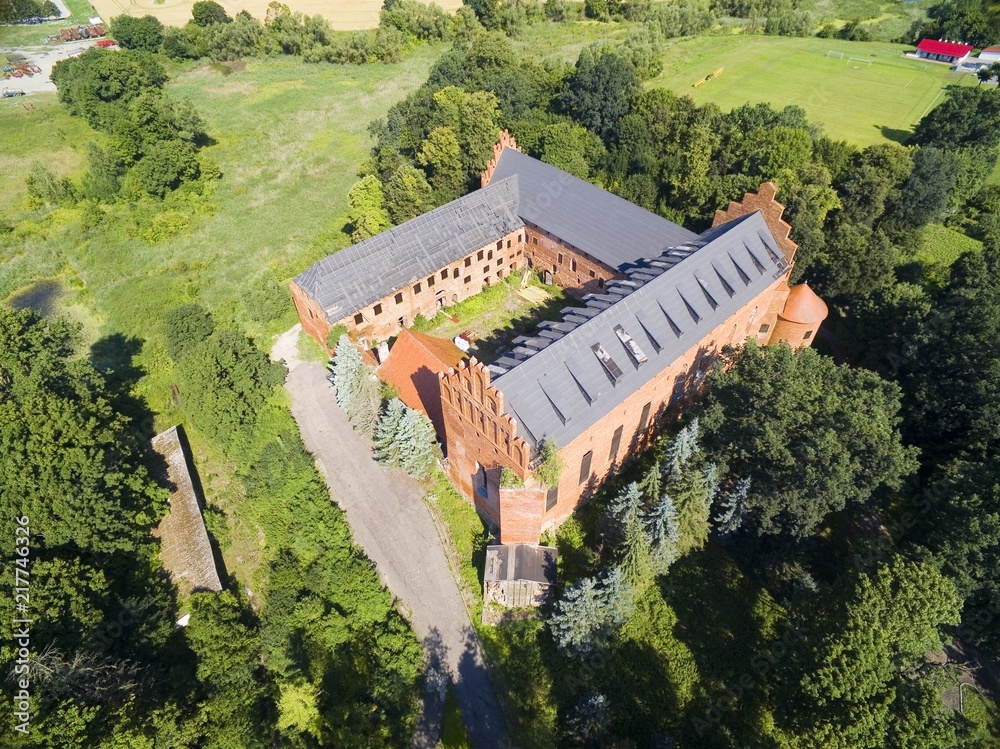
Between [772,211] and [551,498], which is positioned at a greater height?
[772,211]

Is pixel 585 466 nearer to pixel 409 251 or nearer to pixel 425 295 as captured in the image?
pixel 425 295

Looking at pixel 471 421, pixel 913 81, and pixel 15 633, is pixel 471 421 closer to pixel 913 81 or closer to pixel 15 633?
pixel 15 633

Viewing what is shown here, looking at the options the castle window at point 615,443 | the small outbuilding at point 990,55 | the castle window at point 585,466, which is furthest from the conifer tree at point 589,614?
the small outbuilding at point 990,55

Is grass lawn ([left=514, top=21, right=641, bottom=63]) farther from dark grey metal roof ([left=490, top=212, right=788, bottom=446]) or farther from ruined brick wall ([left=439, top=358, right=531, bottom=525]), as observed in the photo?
ruined brick wall ([left=439, top=358, right=531, bottom=525])

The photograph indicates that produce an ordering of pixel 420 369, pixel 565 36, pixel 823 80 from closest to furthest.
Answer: pixel 420 369, pixel 823 80, pixel 565 36

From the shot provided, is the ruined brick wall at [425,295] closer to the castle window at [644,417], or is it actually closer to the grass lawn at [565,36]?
the castle window at [644,417]

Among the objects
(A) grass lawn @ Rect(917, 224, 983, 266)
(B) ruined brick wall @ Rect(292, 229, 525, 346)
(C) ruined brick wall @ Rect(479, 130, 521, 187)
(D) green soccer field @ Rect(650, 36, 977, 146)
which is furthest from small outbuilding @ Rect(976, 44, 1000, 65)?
(B) ruined brick wall @ Rect(292, 229, 525, 346)

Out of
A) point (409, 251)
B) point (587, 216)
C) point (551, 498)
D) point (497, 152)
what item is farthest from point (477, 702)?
point (497, 152)
